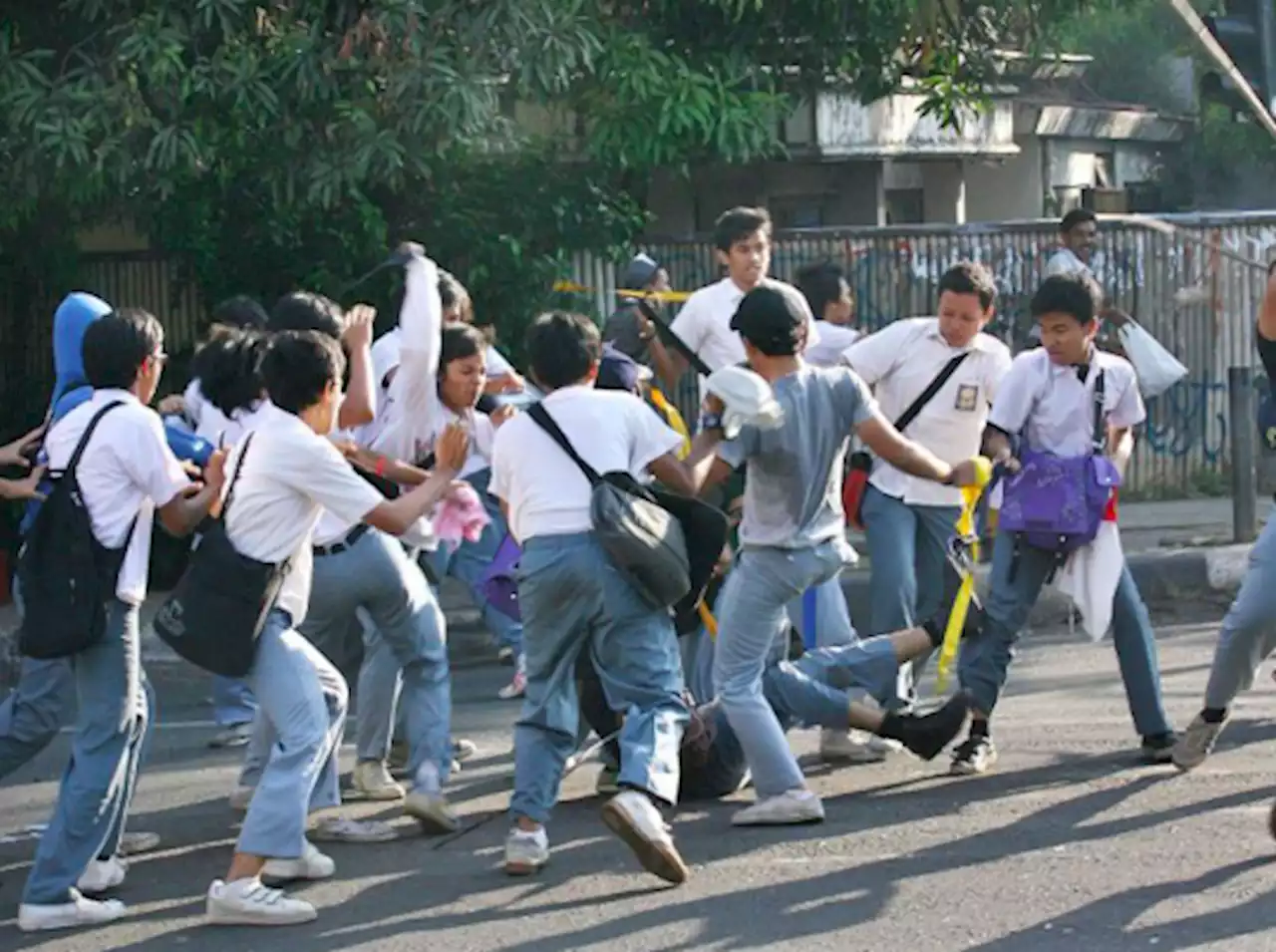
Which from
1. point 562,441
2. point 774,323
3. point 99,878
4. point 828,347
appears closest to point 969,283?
point 828,347

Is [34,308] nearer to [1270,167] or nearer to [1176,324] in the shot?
[1176,324]

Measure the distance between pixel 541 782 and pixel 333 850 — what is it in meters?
0.84

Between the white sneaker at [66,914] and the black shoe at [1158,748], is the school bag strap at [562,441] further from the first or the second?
the black shoe at [1158,748]

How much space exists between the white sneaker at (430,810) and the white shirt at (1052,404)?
7.25 feet

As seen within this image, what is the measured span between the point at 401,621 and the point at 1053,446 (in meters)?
2.22

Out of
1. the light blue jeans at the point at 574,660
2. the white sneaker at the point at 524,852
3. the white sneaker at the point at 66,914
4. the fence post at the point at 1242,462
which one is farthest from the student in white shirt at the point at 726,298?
the fence post at the point at 1242,462

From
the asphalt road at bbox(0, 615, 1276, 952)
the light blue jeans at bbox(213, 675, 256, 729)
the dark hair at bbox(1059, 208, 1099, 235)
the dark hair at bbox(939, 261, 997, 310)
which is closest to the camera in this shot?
the asphalt road at bbox(0, 615, 1276, 952)

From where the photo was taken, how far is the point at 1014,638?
27.3ft

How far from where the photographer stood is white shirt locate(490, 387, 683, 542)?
7020mm

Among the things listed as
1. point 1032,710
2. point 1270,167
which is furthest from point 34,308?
point 1270,167

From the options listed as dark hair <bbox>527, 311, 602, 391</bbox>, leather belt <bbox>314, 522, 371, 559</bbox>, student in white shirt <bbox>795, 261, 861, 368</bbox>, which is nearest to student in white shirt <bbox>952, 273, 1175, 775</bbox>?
student in white shirt <bbox>795, 261, 861, 368</bbox>

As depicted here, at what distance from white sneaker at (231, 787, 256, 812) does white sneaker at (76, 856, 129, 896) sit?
3.34ft

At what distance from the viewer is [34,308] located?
15.4 m

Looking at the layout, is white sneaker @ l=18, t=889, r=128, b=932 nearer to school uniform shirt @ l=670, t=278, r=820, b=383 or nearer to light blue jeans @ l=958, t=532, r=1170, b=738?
light blue jeans @ l=958, t=532, r=1170, b=738
